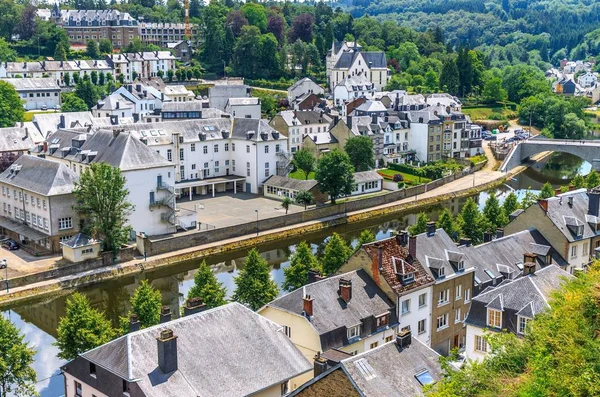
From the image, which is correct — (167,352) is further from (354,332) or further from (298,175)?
(298,175)

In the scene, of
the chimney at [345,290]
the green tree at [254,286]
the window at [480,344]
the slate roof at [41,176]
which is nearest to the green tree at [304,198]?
the slate roof at [41,176]

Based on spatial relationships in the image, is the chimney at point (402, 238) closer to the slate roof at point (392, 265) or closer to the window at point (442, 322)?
the slate roof at point (392, 265)

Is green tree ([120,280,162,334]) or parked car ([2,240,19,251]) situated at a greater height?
green tree ([120,280,162,334])

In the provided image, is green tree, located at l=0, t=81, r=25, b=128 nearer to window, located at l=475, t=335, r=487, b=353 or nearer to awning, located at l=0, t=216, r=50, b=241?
awning, located at l=0, t=216, r=50, b=241

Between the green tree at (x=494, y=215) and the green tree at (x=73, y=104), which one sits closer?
the green tree at (x=494, y=215)

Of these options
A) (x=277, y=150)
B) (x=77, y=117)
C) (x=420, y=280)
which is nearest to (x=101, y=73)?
(x=77, y=117)

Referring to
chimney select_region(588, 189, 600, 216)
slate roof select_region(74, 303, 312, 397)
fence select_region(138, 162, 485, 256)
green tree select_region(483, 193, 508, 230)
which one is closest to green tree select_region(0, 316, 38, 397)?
slate roof select_region(74, 303, 312, 397)

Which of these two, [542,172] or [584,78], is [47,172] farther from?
[584,78]
